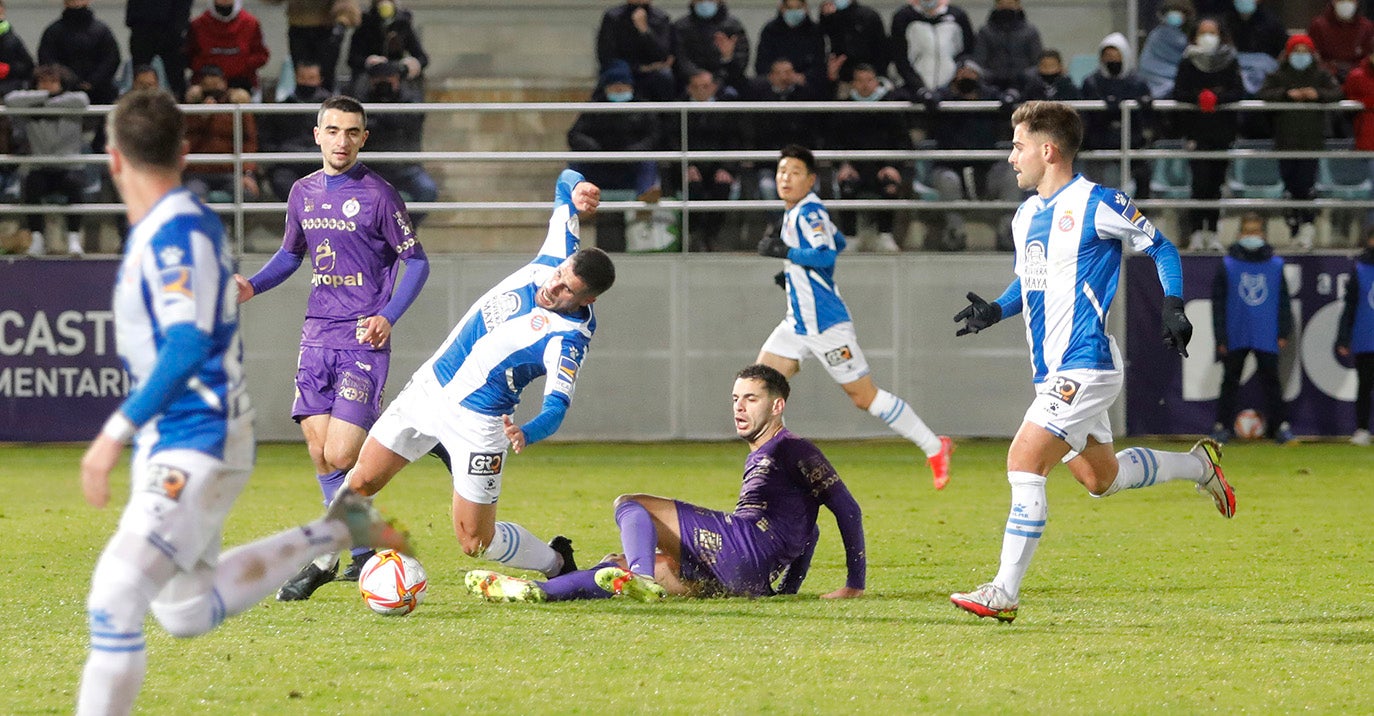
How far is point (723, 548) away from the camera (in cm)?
698

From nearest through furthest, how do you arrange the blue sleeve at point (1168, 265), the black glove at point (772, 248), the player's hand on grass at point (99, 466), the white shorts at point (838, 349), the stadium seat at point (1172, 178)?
1. the player's hand on grass at point (99, 466)
2. the blue sleeve at point (1168, 265)
3. the black glove at point (772, 248)
4. the white shorts at point (838, 349)
5. the stadium seat at point (1172, 178)

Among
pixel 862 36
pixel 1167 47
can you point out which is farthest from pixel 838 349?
pixel 1167 47

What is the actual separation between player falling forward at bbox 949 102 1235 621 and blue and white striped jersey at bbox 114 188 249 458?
314 centimetres

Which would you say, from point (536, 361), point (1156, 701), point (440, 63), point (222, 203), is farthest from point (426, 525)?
point (440, 63)

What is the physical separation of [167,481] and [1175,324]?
378 centimetres

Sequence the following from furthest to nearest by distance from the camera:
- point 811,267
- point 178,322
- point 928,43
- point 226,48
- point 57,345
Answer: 1. point 928,43
2. point 226,48
3. point 57,345
4. point 811,267
5. point 178,322

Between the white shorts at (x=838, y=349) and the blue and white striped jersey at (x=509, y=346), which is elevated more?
the blue and white striped jersey at (x=509, y=346)

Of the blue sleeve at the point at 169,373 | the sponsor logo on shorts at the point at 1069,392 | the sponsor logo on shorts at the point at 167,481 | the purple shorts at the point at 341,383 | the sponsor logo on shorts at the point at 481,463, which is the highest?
the blue sleeve at the point at 169,373

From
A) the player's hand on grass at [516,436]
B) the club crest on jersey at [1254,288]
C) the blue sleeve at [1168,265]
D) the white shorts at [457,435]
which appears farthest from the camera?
the club crest on jersey at [1254,288]

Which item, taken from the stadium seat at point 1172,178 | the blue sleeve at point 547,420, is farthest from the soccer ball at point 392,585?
the stadium seat at point 1172,178

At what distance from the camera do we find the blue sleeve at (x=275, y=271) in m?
7.43

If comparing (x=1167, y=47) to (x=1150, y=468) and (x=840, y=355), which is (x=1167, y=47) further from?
(x=1150, y=468)

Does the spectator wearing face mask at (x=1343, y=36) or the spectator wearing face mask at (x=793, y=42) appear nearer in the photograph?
the spectator wearing face mask at (x=793, y=42)

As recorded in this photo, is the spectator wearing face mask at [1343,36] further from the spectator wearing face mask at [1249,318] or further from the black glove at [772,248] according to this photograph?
the black glove at [772,248]
